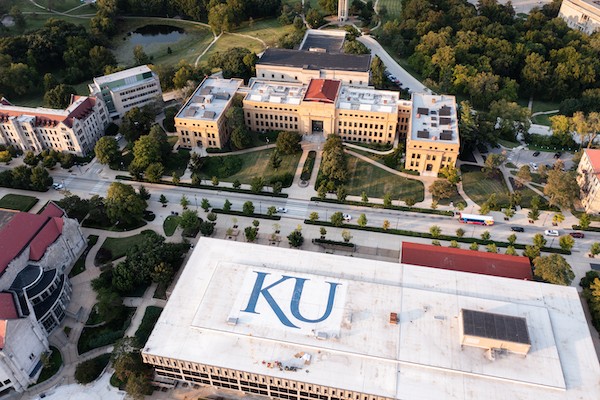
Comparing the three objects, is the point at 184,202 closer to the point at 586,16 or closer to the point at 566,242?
the point at 566,242

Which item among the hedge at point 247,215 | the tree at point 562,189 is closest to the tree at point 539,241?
the tree at point 562,189

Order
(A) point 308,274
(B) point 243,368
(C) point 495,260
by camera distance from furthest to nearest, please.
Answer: (C) point 495,260
(A) point 308,274
(B) point 243,368

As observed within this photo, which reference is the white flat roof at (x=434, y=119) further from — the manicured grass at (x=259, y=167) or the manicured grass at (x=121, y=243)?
the manicured grass at (x=121, y=243)

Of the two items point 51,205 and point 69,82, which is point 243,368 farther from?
point 69,82

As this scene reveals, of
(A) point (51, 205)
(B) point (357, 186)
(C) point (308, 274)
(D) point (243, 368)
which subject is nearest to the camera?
(D) point (243, 368)

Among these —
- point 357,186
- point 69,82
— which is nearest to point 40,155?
point 69,82

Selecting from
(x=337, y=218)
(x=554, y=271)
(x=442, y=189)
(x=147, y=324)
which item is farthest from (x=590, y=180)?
(x=147, y=324)
